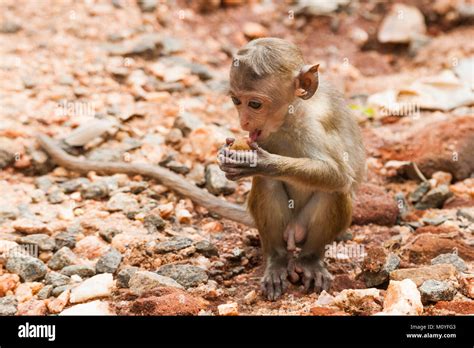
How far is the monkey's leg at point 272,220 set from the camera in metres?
5.88

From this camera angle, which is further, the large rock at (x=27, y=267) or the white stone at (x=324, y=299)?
the large rock at (x=27, y=267)

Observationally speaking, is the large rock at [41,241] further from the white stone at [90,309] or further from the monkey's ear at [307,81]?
the monkey's ear at [307,81]

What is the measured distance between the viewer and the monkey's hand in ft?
16.7

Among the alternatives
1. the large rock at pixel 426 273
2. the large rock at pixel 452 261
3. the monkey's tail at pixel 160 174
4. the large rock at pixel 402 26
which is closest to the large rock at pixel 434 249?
the large rock at pixel 452 261

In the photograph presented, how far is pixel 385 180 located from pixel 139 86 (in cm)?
343

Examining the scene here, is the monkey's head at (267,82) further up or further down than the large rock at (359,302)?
further up

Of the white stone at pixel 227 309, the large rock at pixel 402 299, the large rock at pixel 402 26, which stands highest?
the large rock at pixel 402 26

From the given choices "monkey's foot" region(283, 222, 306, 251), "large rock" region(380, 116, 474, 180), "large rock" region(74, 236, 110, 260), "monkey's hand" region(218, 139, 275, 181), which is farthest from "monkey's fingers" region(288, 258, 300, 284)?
"large rock" region(380, 116, 474, 180)

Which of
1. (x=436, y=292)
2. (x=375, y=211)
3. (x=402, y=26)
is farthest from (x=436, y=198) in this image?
(x=402, y=26)

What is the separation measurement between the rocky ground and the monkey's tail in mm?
107

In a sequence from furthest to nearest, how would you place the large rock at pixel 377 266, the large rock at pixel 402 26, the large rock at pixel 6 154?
the large rock at pixel 402 26 → the large rock at pixel 6 154 → the large rock at pixel 377 266

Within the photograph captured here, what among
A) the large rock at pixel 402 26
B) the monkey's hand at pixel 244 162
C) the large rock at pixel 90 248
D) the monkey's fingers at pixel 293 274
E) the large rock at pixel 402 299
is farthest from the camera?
the large rock at pixel 402 26
